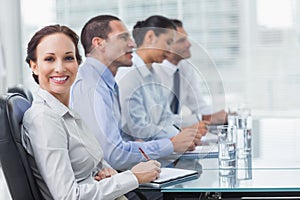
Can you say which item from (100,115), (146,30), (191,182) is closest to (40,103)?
(100,115)

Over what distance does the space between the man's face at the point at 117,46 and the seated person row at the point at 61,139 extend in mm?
440

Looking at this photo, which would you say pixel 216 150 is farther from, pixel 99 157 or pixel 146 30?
pixel 146 30

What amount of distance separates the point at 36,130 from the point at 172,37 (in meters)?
1.45

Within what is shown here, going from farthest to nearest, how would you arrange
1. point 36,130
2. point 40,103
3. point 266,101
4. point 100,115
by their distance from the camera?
point 266,101 → point 100,115 → point 40,103 → point 36,130

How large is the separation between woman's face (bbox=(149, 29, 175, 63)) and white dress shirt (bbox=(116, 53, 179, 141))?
0.08 meters

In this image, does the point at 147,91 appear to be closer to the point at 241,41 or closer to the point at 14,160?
the point at 14,160

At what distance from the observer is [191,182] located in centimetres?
184

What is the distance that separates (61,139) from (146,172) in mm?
333

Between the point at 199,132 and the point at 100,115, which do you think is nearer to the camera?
the point at 100,115

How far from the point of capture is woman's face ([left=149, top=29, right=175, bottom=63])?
271 centimetres

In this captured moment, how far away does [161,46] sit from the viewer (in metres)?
2.72

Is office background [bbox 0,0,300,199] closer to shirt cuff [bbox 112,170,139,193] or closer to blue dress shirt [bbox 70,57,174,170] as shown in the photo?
blue dress shirt [bbox 70,57,174,170]

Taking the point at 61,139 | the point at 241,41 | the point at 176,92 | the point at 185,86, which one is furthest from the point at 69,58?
the point at 241,41

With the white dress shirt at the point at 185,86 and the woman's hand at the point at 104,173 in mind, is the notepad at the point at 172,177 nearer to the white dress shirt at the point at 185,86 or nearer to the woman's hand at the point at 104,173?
the woman's hand at the point at 104,173
